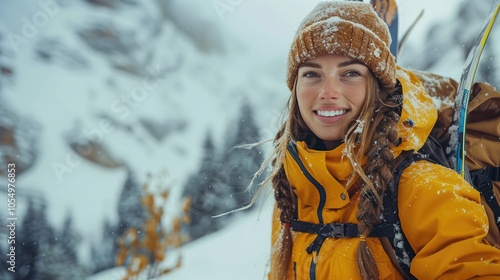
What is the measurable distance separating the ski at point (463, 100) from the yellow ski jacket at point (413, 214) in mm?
178

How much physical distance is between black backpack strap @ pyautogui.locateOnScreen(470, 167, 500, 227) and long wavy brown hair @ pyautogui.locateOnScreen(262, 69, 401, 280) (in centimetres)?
39

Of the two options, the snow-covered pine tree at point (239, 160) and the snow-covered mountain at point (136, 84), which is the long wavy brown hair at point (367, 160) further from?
the snow-covered mountain at point (136, 84)

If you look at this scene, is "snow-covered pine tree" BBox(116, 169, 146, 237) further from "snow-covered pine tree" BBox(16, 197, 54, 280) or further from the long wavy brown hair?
the long wavy brown hair

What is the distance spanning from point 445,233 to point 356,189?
1.09 ft

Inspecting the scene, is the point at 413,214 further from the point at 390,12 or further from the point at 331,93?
the point at 390,12

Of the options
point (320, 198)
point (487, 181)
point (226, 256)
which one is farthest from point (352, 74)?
point (226, 256)

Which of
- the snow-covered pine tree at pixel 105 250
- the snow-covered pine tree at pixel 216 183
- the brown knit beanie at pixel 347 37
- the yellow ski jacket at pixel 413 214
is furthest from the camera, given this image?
the snow-covered pine tree at pixel 105 250

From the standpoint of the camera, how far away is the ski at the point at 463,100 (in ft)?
4.54

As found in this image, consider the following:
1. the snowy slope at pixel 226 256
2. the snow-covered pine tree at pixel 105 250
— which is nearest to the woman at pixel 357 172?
the snowy slope at pixel 226 256

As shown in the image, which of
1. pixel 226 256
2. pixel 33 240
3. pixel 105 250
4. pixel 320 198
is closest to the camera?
pixel 320 198

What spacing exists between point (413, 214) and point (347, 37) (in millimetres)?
624

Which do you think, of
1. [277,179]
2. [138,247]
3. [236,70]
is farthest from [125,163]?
[277,179]

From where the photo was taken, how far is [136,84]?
16.5 metres

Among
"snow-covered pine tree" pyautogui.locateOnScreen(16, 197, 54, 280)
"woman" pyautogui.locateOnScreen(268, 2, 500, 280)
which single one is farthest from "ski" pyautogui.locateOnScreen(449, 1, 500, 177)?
"snow-covered pine tree" pyautogui.locateOnScreen(16, 197, 54, 280)
